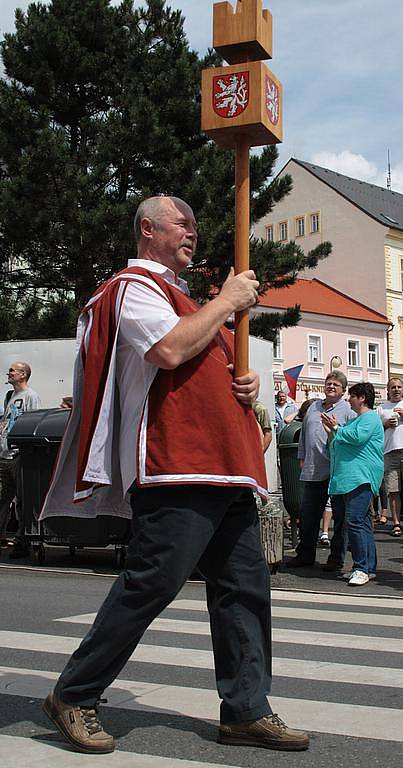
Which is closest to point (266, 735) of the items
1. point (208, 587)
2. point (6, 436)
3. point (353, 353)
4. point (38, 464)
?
point (208, 587)

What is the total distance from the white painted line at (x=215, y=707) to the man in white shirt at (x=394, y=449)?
9.36 meters

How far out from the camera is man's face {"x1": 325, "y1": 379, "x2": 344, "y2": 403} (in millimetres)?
10133

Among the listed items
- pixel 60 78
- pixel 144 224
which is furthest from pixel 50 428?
pixel 60 78

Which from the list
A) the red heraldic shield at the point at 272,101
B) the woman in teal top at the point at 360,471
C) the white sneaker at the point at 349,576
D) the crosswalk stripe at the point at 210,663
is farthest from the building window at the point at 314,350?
the red heraldic shield at the point at 272,101

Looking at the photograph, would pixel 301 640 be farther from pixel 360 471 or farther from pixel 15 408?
pixel 15 408

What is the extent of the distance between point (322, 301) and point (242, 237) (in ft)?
179

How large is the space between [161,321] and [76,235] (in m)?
23.1

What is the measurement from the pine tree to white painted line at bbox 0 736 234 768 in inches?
896

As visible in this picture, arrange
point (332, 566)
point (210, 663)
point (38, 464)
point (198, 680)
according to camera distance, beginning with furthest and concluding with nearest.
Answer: point (38, 464)
point (332, 566)
point (210, 663)
point (198, 680)

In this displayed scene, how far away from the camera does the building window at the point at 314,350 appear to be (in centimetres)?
5444

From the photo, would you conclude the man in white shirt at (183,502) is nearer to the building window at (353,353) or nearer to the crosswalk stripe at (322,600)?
the crosswalk stripe at (322,600)

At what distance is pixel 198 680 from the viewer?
4953mm

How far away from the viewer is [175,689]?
4.73m

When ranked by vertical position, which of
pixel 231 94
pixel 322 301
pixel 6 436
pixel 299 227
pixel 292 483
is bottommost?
pixel 292 483
